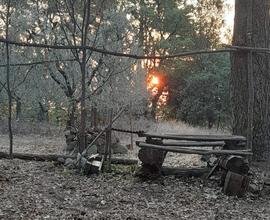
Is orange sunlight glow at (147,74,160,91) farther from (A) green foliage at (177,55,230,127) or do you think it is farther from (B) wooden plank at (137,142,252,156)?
(B) wooden plank at (137,142,252,156)

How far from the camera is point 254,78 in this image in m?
7.15

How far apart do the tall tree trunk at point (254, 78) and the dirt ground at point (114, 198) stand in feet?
4.71

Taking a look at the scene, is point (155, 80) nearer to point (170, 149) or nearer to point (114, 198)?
point (170, 149)

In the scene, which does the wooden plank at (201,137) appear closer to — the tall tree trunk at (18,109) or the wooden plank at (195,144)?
the wooden plank at (195,144)

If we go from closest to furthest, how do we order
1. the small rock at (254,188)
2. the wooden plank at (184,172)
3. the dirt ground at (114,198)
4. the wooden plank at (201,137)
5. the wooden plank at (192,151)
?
1. the dirt ground at (114,198)
2. the small rock at (254,188)
3. the wooden plank at (192,151)
4. the wooden plank at (201,137)
5. the wooden plank at (184,172)

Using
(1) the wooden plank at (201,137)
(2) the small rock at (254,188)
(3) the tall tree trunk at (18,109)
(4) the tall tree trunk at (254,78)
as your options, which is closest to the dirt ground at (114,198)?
(2) the small rock at (254,188)

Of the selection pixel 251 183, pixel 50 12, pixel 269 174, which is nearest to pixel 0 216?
pixel 251 183

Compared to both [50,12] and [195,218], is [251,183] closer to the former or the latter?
[195,218]

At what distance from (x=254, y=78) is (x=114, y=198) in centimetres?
333

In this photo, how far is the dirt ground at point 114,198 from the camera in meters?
4.84

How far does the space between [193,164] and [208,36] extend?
21.3m

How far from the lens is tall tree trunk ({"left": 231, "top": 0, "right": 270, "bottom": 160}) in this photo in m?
7.11

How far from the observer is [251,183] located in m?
6.09

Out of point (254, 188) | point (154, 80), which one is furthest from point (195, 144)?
point (154, 80)
